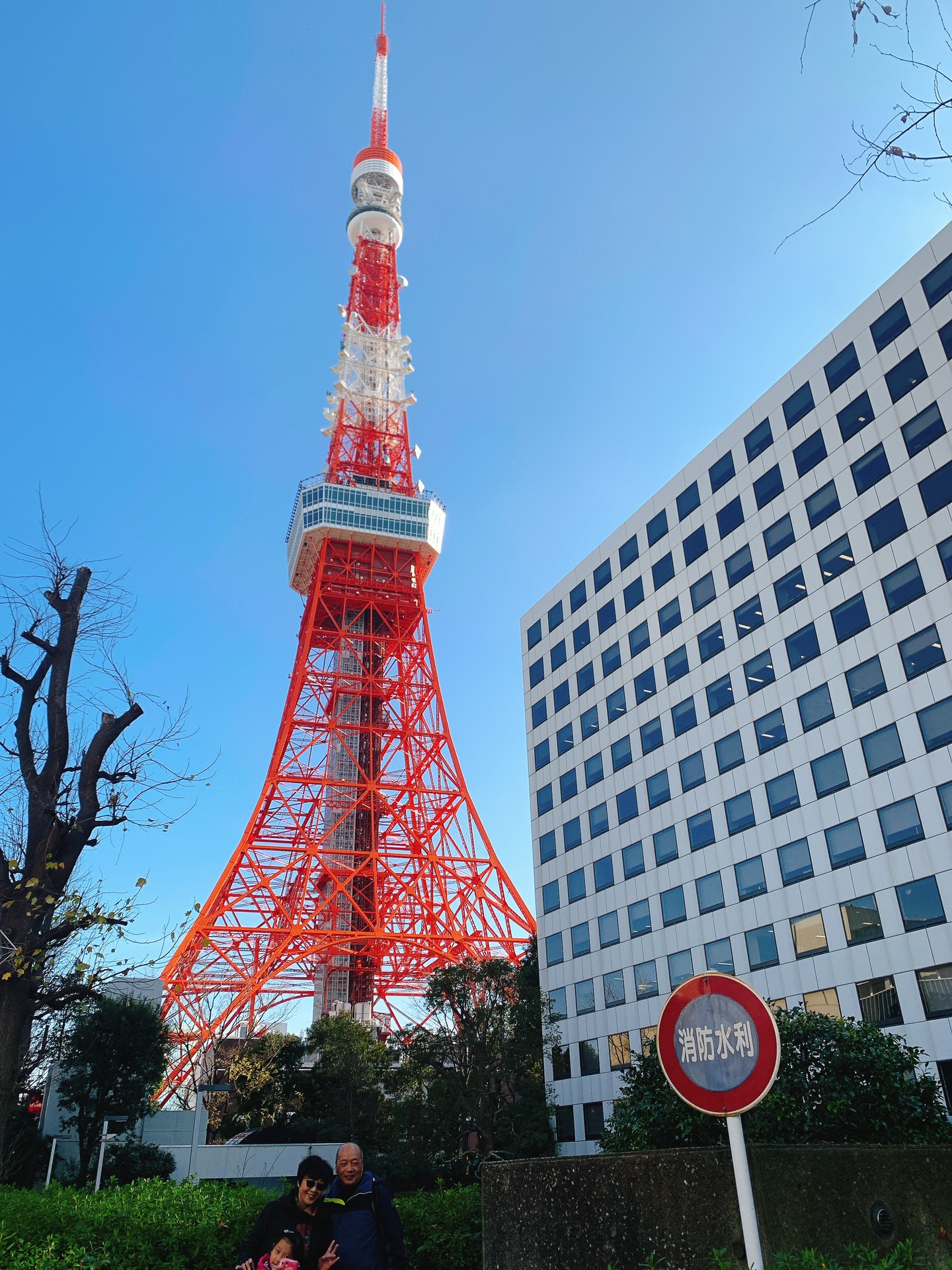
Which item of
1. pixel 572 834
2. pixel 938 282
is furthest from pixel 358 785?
pixel 938 282

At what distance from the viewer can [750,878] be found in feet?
75.5

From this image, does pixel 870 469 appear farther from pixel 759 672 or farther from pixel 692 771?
pixel 692 771

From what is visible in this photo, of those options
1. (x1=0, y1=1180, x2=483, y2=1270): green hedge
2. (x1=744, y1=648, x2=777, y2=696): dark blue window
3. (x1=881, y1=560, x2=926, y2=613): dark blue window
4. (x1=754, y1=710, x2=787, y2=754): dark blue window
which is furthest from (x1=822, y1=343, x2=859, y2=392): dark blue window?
(x1=0, y1=1180, x2=483, y2=1270): green hedge

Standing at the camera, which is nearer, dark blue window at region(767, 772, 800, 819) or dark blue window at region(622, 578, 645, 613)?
dark blue window at region(767, 772, 800, 819)

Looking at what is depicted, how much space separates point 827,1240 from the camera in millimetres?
5918

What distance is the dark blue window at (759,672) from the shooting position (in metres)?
23.8

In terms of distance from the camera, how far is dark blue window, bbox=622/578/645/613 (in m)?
29.6

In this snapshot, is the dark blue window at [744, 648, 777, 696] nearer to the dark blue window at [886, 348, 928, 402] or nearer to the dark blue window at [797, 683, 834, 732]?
the dark blue window at [797, 683, 834, 732]

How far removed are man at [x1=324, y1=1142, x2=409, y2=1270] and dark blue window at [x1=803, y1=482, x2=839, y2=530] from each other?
2053cm

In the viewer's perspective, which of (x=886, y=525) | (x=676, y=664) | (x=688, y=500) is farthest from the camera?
(x=688, y=500)

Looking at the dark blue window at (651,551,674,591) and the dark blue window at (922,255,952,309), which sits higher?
the dark blue window at (922,255,952,309)

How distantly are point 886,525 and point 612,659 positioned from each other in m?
10.7

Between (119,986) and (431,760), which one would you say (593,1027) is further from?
(431,760)

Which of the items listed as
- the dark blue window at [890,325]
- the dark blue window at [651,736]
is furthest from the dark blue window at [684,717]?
the dark blue window at [890,325]
